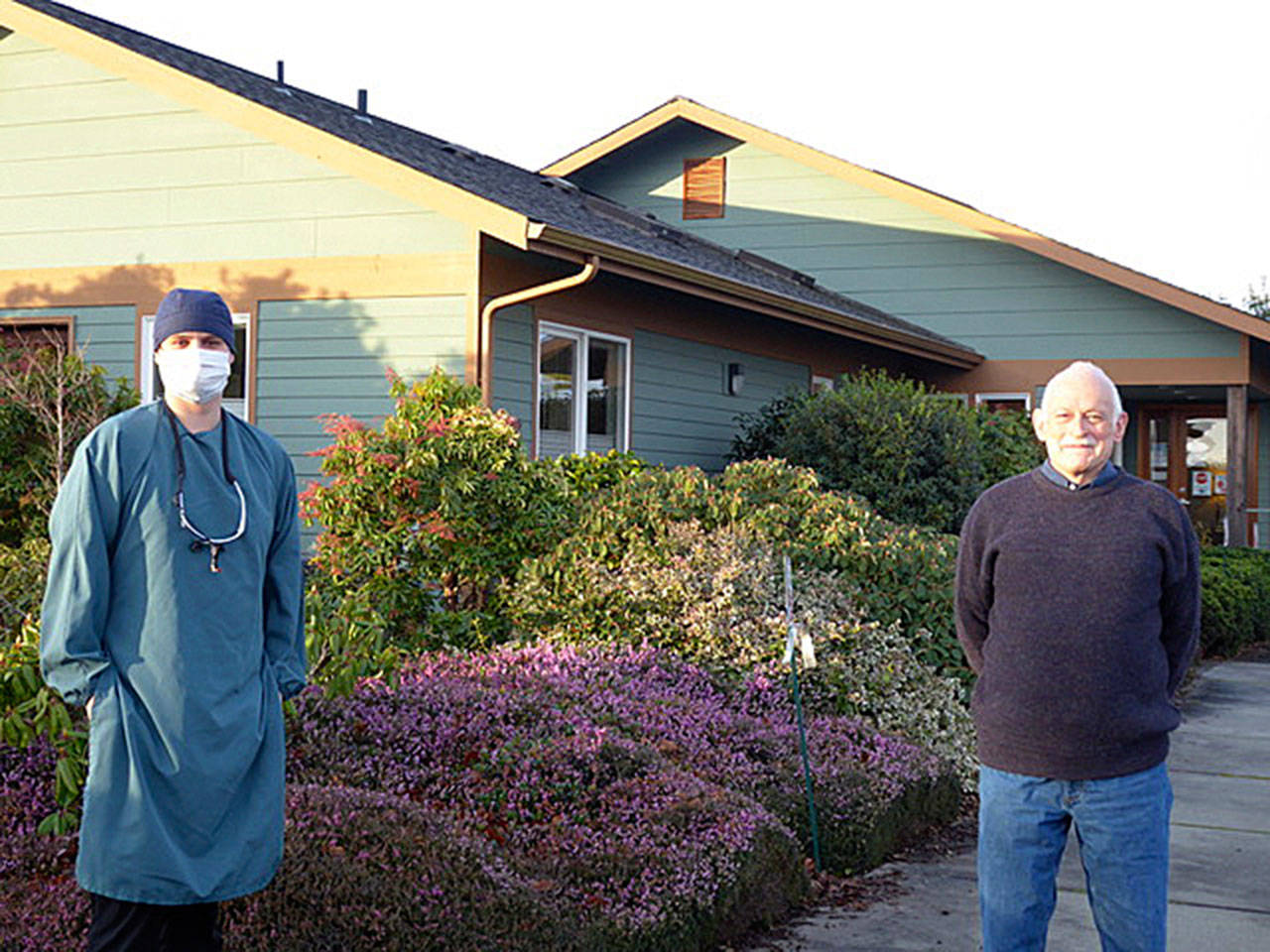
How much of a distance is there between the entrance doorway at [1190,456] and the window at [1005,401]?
4.16 meters

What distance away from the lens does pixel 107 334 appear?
12133 millimetres

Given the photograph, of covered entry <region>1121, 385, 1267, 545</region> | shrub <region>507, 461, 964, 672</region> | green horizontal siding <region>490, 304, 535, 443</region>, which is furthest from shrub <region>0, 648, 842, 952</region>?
covered entry <region>1121, 385, 1267, 545</region>

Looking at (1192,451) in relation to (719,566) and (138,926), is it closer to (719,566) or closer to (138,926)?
(719,566)

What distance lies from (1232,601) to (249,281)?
925 centimetres

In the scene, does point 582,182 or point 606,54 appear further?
point 582,182

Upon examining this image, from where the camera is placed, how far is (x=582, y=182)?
19.5 meters

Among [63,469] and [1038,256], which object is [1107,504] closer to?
[63,469]

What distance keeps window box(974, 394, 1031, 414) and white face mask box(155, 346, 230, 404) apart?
50.5 ft

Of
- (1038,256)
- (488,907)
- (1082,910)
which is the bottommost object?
(1082,910)

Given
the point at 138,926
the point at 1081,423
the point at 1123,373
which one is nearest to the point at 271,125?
the point at 1081,423

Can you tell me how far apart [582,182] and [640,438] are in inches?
291

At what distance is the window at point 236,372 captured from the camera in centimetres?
1172

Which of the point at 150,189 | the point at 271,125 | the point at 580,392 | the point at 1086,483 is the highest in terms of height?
the point at 271,125

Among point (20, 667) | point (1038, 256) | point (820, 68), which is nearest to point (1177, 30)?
point (1038, 256)
